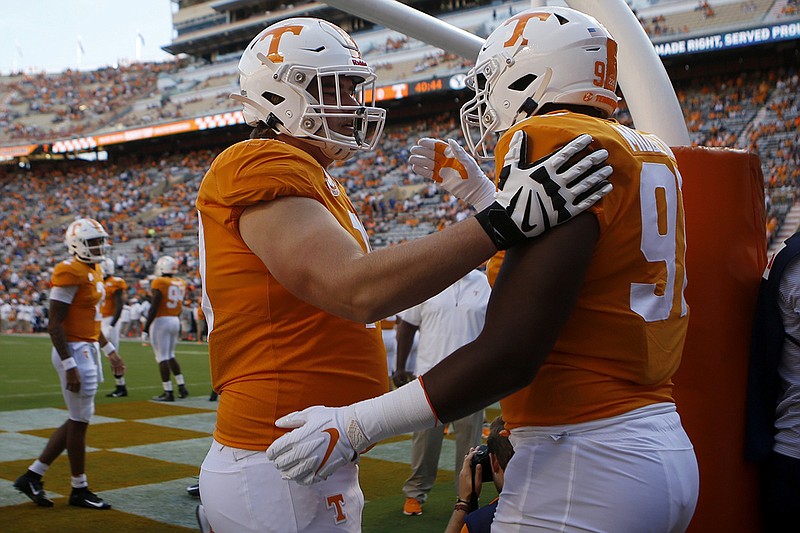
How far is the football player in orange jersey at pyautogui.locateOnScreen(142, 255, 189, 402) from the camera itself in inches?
422

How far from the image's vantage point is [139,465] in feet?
22.2

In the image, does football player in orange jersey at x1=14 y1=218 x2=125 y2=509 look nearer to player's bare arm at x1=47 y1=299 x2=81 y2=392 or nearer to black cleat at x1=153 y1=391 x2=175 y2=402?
player's bare arm at x1=47 y1=299 x2=81 y2=392

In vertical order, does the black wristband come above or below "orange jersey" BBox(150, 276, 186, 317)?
above

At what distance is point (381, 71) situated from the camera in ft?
111

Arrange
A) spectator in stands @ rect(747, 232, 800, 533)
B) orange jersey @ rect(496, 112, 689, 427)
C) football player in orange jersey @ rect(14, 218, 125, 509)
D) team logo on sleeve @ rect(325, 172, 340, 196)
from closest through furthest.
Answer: orange jersey @ rect(496, 112, 689, 427), team logo on sleeve @ rect(325, 172, 340, 196), spectator in stands @ rect(747, 232, 800, 533), football player in orange jersey @ rect(14, 218, 125, 509)

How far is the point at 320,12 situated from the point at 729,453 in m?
38.9

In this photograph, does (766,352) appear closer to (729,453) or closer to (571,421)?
(729,453)

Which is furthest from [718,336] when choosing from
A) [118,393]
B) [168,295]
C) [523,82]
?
[118,393]

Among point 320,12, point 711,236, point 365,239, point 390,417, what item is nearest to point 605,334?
point 390,417

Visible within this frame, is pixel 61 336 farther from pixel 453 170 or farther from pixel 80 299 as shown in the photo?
pixel 453 170

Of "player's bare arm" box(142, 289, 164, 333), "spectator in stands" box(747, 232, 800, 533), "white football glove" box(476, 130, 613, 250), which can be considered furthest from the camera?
"player's bare arm" box(142, 289, 164, 333)

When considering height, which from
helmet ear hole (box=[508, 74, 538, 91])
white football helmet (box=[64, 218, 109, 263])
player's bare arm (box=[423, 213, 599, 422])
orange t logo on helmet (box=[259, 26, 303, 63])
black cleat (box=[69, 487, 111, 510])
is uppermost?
orange t logo on helmet (box=[259, 26, 303, 63])

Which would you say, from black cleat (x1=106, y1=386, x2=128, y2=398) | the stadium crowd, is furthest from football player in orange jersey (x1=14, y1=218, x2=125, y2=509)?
the stadium crowd

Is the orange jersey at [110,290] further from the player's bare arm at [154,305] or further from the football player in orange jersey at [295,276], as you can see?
the football player in orange jersey at [295,276]
